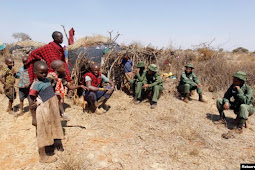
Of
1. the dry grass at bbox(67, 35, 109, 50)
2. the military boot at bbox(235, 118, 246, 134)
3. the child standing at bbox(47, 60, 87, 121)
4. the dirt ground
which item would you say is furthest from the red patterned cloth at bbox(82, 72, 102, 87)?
the military boot at bbox(235, 118, 246, 134)

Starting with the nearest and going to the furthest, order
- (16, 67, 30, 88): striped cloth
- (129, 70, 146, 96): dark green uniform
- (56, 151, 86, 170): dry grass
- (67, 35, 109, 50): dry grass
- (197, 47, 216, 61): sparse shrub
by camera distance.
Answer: (56, 151, 86, 170): dry grass, (16, 67, 30, 88): striped cloth, (129, 70, 146, 96): dark green uniform, (67, 35, 109, 50): dry grass, (197, 47, 216, 61): sparse shrub

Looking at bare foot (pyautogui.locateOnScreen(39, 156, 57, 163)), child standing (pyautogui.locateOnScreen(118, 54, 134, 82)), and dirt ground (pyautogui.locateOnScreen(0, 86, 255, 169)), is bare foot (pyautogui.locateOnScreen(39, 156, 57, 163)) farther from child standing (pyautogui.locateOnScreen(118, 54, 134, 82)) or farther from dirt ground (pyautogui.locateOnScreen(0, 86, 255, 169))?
child standing (pyautogui.locateOnScreen(118, 54, 134, 82))

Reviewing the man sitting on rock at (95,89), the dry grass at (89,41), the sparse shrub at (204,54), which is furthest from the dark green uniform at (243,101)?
the sparse shrub at (204,54)

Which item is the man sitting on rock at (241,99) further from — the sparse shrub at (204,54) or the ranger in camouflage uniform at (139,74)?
the sparse shrub at (204,54)

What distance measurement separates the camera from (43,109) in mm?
2701

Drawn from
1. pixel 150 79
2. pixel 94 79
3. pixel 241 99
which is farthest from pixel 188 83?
pixel 94 79

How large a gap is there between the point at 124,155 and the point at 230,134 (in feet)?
7.67

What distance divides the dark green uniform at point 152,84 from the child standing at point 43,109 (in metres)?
3.23

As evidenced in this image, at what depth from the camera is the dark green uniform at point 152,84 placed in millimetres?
5547

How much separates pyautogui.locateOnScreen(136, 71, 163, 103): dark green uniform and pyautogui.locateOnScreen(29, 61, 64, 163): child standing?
127 inches

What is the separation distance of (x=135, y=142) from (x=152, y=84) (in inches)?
94.7

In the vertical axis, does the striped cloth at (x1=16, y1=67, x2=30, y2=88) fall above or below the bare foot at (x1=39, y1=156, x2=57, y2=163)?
above

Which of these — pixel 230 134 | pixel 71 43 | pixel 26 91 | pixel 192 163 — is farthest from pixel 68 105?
pixel 230 134

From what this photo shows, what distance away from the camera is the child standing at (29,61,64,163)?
2.65 m
